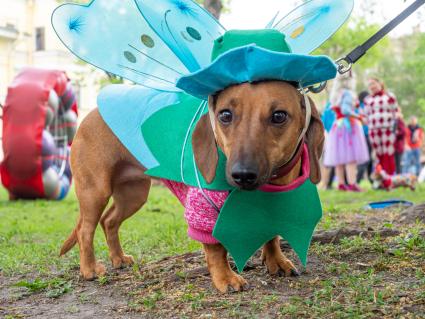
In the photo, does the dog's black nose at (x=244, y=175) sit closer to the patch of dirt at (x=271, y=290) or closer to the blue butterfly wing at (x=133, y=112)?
the patch of dirt at (x=271, y=290)

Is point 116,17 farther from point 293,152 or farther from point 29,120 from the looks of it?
point 29,120

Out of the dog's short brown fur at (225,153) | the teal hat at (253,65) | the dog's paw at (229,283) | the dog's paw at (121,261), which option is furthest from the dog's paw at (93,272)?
the teal hat at (253,65)

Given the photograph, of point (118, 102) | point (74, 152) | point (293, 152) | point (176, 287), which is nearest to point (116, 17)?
point (118, 102)

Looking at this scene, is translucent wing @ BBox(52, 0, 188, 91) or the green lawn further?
the green lawn

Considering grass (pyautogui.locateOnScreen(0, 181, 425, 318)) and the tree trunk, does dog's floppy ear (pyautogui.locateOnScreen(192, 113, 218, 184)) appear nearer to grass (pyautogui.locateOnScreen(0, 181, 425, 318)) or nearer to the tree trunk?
grass (pyautogui.locateOnScreen(0, 181, 425, 318))

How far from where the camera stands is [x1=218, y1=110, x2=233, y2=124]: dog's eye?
297 centimetres

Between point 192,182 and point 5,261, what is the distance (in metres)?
2.25

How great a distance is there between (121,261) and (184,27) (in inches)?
74.4

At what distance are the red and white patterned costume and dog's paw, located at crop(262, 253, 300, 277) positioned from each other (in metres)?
8.48

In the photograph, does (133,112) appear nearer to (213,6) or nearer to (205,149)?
(205,149)

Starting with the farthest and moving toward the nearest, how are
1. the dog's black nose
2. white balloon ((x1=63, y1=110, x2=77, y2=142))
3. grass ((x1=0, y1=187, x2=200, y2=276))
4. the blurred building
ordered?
the blurred building → white balloon ((x1=63, y1=110, x2=77, y2=142)) → grass ((x1=0, y1=187, x2=200, y2=276)) → the dog's black nose

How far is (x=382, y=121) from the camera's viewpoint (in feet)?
37.9

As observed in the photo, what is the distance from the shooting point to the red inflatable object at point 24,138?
34.6 feet

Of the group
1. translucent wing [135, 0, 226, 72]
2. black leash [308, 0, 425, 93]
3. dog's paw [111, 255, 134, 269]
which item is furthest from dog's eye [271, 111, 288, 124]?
dog's paw [111, 255, 134, 269]
